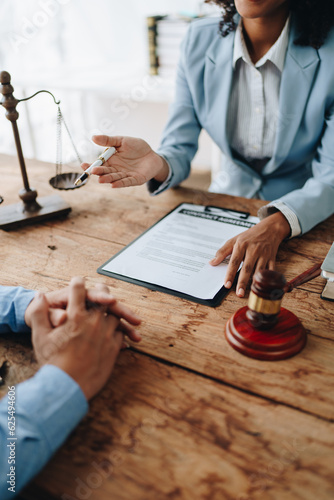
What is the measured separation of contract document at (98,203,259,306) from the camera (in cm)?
94

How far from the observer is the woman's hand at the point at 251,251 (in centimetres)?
96

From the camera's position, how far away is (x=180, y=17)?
271 centimetres

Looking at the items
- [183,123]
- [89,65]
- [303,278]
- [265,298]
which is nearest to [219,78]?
[183,123]

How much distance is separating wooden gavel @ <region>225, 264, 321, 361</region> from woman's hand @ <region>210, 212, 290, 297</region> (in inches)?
5.7

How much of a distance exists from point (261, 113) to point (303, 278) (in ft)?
3.05

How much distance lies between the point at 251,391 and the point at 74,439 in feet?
1.00

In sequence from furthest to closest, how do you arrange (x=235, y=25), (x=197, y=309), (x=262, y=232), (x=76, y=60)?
1. (x=76, y=60)
2. (x=235, y=25)
3. (x=262, y=232)
4. (x=197, y=309)

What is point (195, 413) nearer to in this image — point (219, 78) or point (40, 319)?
point (40, 319)

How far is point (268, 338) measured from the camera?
752 millimetres

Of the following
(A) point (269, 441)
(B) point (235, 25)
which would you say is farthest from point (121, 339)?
(B) point (235, 25)

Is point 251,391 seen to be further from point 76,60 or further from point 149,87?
point 76,60

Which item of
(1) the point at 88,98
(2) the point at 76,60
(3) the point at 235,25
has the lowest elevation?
(1) the point at 88,98

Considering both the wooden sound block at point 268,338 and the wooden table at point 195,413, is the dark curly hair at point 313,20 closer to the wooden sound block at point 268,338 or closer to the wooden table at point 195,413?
the wooden table at point 195,413

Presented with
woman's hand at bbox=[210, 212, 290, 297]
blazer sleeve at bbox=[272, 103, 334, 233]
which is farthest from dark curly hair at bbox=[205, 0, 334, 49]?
woman's hand at bbox=[210, 212, 290, 297]
